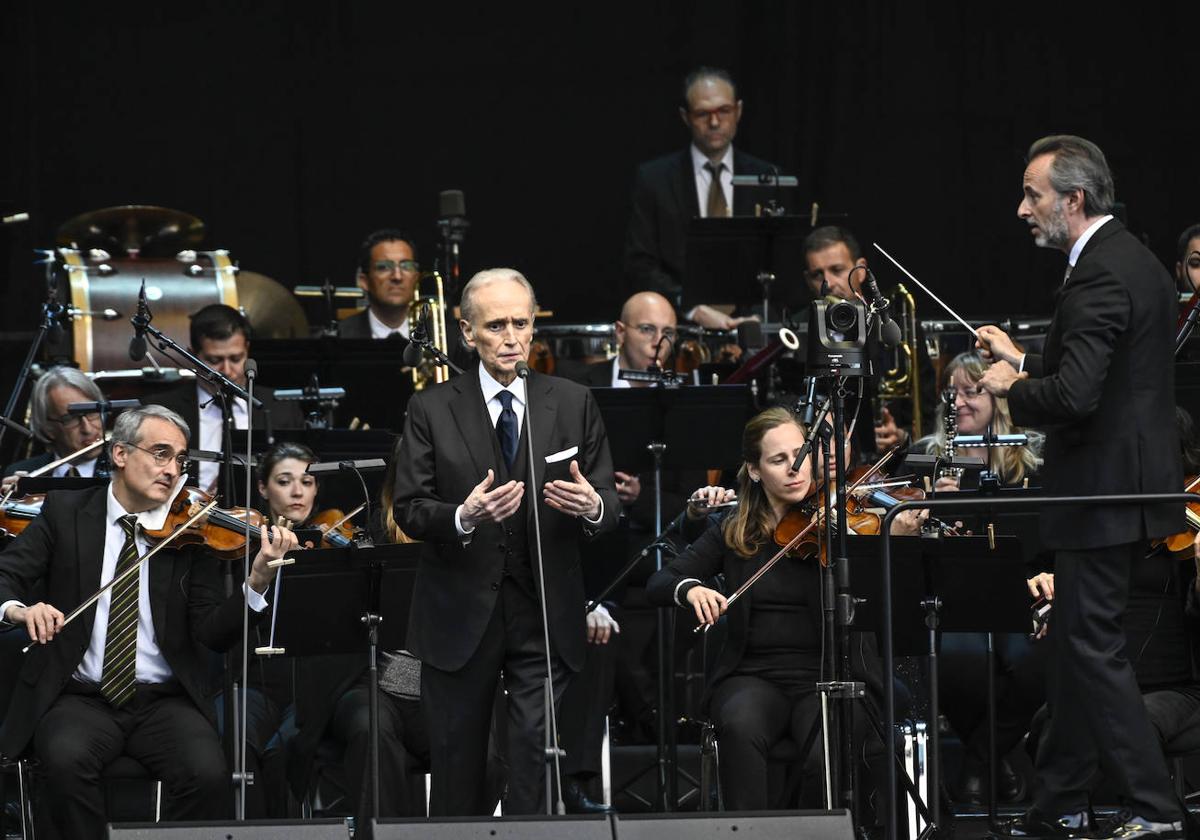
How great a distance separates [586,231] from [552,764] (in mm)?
5659

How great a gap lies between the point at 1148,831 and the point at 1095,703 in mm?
353

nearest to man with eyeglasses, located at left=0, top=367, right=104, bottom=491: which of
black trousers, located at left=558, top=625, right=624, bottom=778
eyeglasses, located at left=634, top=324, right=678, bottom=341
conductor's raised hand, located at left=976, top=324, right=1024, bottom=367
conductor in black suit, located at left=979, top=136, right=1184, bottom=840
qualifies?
black trousers, located at left=558, top=625, right=624, bottom=778

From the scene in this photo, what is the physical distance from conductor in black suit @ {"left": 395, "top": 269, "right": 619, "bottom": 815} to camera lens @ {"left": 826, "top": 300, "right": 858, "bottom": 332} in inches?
29.3

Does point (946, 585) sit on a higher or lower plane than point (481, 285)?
lower

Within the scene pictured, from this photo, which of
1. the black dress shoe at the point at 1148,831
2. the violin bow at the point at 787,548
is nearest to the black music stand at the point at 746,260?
the violin bow at the point at 787,548

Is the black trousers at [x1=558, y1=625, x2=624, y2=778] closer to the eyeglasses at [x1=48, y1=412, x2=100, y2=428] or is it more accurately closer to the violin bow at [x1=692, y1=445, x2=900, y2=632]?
the violin bow at [x1=692, y1=445, x2=900, y2=632]

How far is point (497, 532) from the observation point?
205 inches

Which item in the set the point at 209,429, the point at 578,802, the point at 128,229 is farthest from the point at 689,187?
the point at 578,802

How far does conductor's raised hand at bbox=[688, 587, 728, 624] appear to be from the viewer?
5.73m

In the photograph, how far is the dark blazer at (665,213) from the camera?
931cm

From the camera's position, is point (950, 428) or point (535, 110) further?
point (535, 110)

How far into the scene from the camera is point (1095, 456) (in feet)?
17.0

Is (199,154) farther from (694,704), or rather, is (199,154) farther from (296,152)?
(694,704)

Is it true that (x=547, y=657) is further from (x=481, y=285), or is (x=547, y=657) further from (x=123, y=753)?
(x=123, y=753)
